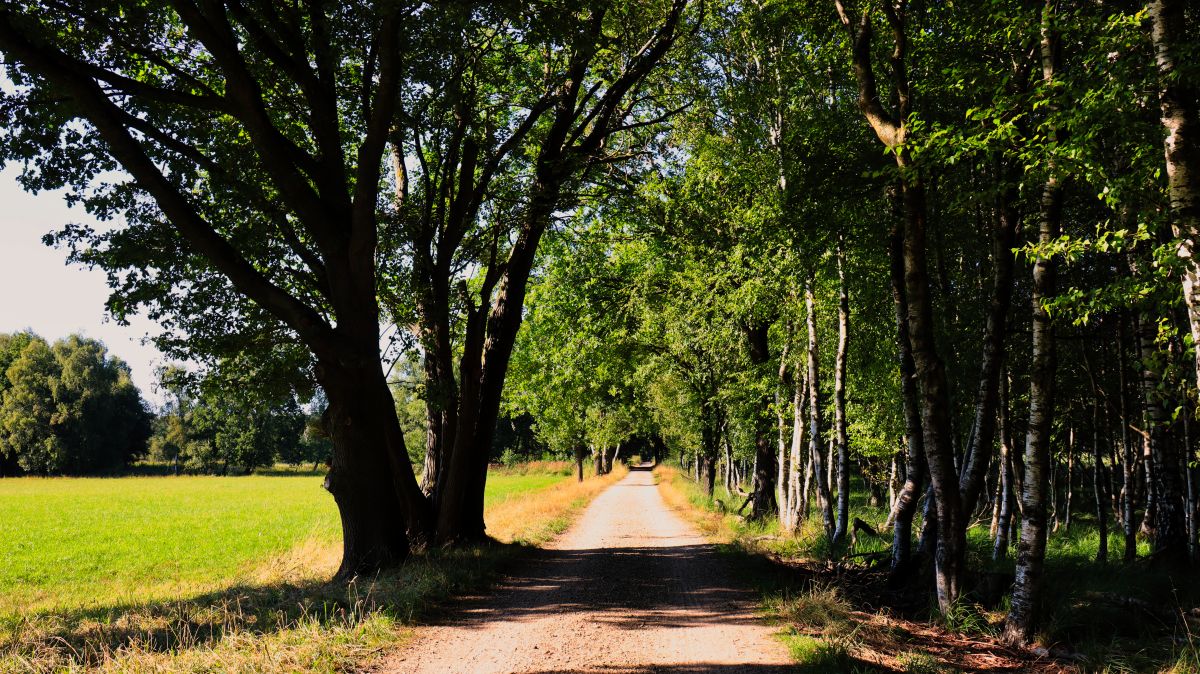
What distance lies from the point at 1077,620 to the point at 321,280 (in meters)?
12.4

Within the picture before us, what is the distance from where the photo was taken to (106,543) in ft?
83.0

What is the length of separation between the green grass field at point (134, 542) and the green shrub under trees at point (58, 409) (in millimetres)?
39259

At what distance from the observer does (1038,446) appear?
760cm

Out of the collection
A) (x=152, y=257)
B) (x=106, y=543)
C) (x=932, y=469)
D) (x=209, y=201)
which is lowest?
(x=106, y=543)

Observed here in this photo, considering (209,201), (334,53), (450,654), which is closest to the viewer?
(450,654)

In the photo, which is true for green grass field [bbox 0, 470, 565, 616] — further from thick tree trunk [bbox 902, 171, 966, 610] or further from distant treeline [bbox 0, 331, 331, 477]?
distant treeline [bbox 0, 331, 331, 477]

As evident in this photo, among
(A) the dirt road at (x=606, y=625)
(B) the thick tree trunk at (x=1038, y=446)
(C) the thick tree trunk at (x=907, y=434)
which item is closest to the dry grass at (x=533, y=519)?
(A) the dirt road at (x=606, y=625)

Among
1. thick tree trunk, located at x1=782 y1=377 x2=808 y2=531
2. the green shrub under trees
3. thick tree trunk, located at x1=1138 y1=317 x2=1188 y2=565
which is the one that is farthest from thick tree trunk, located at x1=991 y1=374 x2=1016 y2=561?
the green shrub under trees

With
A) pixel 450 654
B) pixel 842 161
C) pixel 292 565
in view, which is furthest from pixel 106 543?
pixel 842 161

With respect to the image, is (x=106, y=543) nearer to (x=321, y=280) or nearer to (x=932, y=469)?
(x=321, y=280)

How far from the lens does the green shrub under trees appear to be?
78.1 meters

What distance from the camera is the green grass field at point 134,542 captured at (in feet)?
52.1

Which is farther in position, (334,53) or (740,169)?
(740,169)

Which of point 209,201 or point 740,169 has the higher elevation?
point 740,169
